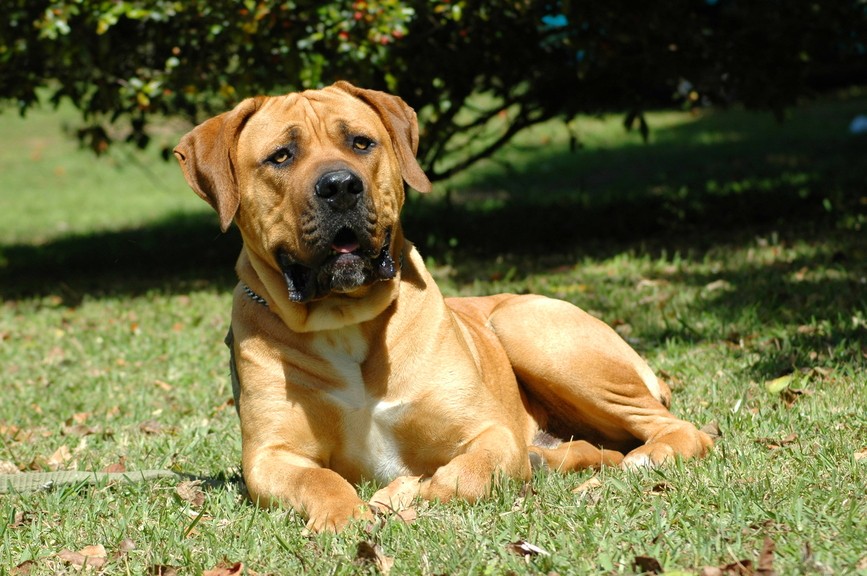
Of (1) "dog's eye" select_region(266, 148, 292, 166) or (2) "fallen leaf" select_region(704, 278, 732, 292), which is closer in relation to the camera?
(1) "dog's eye" select_region(266, 148, 292, 166)

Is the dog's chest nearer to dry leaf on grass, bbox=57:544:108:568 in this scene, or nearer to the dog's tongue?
the dog's tongue

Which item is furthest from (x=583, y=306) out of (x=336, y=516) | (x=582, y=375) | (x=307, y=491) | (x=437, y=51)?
(x=336, y=516)

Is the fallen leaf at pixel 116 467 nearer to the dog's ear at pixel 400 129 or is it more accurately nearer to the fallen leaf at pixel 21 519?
the fallen leaf at pixel 21 519

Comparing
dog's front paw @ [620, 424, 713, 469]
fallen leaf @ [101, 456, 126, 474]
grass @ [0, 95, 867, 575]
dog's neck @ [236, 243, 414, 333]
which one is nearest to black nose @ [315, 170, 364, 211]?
dog's neck @ [236, 243, 414, 333]

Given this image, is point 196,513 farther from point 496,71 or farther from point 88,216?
point 88,216

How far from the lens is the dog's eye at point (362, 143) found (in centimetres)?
421

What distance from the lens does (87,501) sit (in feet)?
13.8

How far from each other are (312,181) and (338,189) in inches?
4.2

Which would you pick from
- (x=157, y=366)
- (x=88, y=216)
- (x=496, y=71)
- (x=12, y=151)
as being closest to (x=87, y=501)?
(x=157, y=366)

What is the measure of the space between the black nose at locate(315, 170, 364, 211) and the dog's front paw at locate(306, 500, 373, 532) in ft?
3.43

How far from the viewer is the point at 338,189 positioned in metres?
3.89

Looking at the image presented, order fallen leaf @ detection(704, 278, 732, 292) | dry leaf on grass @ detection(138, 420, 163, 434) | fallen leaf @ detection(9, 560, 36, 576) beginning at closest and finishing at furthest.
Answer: fallen leaf @ detection(9, 560, 36, 576) → dry leaf on grass @ detection(138, 420, 163, 434) → fallen leaf @ detection(704, 278, 732, 292)

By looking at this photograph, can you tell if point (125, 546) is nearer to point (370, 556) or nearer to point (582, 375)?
point (370, 556)

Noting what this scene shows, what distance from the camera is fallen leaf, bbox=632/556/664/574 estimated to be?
306 centimetres
